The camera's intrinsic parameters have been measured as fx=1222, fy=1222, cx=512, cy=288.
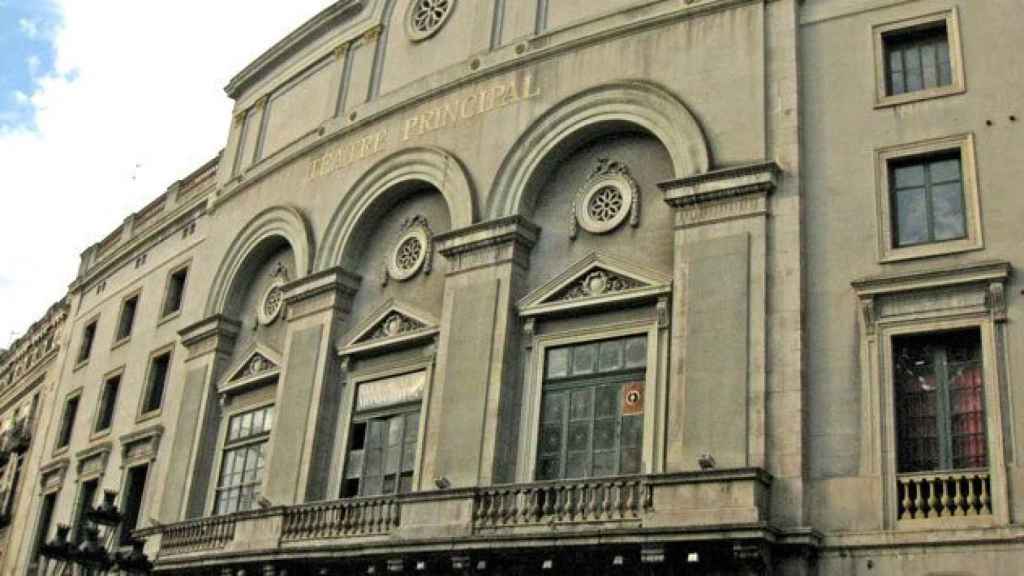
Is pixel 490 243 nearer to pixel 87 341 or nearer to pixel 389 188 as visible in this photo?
pixel 389 188

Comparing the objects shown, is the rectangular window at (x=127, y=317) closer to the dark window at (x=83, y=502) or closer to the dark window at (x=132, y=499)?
the dark window at (x=83, y=502)

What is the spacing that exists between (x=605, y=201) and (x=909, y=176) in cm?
576

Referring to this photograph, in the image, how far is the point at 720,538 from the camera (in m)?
17.7

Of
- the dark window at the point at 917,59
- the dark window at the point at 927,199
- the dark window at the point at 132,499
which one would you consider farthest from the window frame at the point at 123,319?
the dark window at the point at 927,199

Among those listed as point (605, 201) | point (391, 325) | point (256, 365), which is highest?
point (605, 201)

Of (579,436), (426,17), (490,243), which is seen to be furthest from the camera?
(426,17)

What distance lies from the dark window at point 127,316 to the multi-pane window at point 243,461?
9.00 m

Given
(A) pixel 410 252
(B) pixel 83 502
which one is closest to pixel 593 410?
(A) pixel 410 252

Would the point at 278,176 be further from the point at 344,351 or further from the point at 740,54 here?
the point at 740,54

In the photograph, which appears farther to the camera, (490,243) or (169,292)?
(169,292)

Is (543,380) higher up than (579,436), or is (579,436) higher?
(543,380)

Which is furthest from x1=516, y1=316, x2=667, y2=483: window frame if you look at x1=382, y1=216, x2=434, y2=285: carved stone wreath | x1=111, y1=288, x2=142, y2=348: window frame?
x1=111, y1=288, x2=142, y2=348: window frame

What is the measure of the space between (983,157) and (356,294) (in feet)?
44.5

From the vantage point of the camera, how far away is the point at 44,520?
1393 inches
